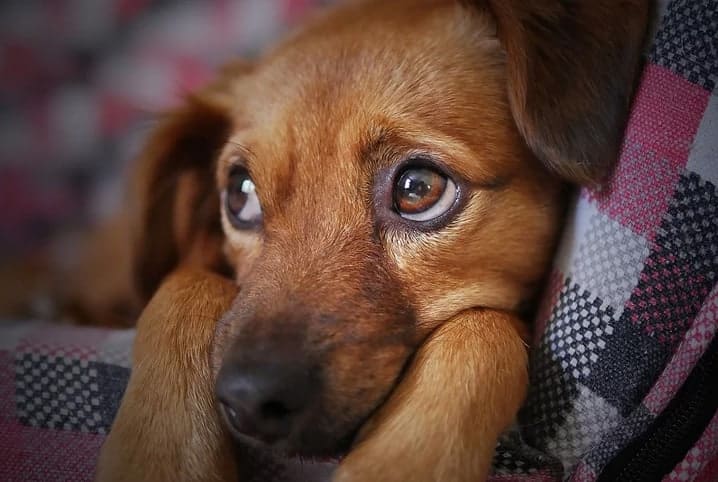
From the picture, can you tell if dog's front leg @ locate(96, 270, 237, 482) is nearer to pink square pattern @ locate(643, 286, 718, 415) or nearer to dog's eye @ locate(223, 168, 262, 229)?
dog's eye @ locate(223, 168, 262, 229)

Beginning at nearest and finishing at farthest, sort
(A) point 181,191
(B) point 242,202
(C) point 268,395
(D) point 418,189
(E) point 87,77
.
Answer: (C) point 268,395 → (D) point 418,189 → (B) point 242,202 → (A) point 181,191 → (E) point 87,77

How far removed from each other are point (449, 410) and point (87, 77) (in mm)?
2218

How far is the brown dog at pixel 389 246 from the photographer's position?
110cm

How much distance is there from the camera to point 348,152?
4.35ft

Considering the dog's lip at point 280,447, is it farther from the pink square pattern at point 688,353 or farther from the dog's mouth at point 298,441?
the pink square pattern at point 688,353

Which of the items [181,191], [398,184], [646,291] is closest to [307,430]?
[398,184]

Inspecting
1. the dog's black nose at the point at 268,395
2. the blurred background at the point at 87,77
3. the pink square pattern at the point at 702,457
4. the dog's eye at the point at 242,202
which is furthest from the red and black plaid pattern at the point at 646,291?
the blurred background at the point at 87,77

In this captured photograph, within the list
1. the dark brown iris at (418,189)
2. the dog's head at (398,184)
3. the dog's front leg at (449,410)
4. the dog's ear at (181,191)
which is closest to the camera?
the dog's front leg at (449,410)

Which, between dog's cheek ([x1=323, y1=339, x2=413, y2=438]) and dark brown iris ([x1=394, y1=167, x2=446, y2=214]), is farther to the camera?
dark brown iris ([x1=394, y1=167, x2=446, y2=214])

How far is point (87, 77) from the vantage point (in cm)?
263

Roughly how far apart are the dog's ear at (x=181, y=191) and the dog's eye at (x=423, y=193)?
623 mm

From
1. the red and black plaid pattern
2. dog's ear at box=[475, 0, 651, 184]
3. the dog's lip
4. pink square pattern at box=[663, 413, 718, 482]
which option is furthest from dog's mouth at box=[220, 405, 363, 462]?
dog's ear at box=[475, 0, 651, 184]

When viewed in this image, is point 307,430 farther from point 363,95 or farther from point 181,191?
point 181,191

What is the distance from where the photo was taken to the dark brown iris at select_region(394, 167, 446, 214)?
1312 mm
